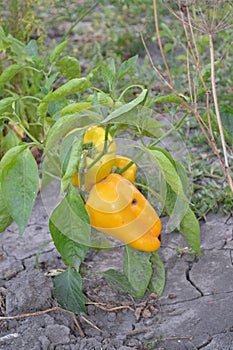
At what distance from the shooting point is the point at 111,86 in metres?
2.02

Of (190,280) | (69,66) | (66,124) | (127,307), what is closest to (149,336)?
(127,307)

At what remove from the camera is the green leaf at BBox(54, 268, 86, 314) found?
199cm

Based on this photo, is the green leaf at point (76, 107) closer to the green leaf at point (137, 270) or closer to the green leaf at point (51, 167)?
the green leaf at point (51, 167)

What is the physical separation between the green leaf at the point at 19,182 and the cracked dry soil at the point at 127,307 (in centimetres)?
39

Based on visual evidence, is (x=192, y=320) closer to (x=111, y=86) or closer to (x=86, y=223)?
(x=86, y=223)

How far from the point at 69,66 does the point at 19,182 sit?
50 centimetres

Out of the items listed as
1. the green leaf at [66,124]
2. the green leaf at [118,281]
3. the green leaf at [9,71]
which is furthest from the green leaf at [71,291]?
the green leaf at [9,71]

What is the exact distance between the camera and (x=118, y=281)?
2113 mm

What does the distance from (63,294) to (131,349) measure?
26 centimetres

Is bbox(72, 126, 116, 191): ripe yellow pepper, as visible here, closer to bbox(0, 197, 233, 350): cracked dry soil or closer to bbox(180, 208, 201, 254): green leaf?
bbox(180, 208, 201, 254): green leaf

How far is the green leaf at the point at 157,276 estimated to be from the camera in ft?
7.10

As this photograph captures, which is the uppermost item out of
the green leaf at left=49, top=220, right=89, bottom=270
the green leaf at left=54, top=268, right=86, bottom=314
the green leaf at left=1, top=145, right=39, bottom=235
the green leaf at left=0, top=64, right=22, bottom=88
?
the green leaf at left=0, top=64, right=22, bottom=88

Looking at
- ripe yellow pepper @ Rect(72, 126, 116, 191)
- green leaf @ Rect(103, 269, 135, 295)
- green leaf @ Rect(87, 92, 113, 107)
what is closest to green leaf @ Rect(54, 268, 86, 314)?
green leaf @ Rect(103, 269, 135, 295)

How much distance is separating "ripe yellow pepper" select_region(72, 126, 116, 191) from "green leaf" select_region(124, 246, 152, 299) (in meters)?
0.27
